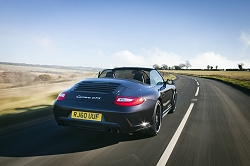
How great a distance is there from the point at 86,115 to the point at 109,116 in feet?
1.33

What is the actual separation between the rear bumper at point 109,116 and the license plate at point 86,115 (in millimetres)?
51

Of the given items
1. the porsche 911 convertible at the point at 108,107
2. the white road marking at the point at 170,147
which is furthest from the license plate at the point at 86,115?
the white road marking at the point at 170,147

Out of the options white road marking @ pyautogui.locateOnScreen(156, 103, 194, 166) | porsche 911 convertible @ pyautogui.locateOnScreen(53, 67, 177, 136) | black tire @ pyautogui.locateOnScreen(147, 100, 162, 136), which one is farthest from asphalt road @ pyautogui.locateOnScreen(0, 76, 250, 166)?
porsche 911 convertible @ pyautogui.locateOnScreen(53, 67, 177, 136)

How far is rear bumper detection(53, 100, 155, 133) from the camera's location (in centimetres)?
345

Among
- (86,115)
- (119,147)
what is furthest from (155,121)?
(86,115)

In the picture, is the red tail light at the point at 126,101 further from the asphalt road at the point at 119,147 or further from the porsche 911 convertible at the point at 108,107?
the asphalt road at the point at 119,147

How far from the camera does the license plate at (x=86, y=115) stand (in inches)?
137

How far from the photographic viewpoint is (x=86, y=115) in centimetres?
352

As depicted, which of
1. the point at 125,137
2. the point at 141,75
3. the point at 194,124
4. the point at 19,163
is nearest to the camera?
the point at 19,163

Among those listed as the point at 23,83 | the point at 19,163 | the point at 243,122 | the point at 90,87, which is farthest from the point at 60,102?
the point at 23,83

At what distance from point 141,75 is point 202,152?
2.09 metres

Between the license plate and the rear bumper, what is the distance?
0.05 meters

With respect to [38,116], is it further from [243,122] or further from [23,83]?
[23,83]

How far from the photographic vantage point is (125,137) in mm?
4180
